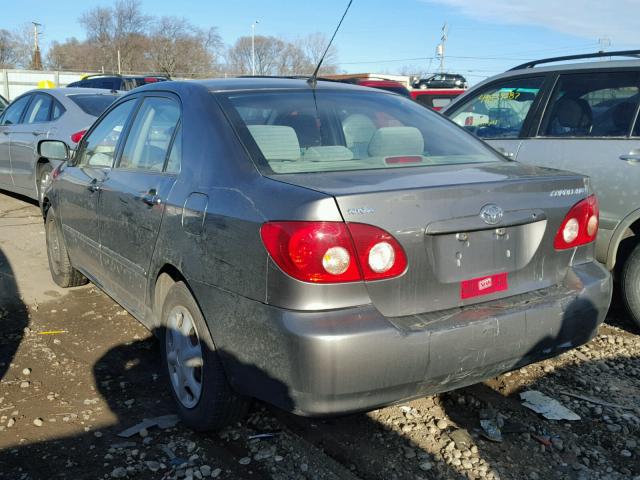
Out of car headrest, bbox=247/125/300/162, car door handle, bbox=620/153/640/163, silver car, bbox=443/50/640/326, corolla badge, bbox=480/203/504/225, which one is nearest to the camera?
corolla badge, bbox=480/203/504/225

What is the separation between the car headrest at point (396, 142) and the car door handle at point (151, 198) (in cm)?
112

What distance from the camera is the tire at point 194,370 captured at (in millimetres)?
2934

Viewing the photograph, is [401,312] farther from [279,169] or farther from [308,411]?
[279,169]

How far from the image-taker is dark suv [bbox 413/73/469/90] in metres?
30.0

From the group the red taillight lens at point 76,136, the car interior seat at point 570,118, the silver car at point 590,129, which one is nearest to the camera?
the silver car at point 590,129

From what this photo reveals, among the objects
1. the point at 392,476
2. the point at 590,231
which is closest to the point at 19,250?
the point at 392,476

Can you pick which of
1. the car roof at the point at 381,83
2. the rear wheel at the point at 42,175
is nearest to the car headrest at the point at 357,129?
the rear wheel at the point at 42,175

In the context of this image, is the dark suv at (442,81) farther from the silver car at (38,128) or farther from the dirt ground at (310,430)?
the dirt ground at (310,430)

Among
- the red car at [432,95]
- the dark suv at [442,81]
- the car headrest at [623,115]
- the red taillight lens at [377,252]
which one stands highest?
the dark suv at [442,81]

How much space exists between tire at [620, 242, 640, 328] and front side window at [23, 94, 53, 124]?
697cm

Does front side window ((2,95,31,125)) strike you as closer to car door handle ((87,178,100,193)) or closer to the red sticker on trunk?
car door handle ((87,178,100,193))

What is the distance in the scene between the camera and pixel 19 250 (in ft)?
22.2

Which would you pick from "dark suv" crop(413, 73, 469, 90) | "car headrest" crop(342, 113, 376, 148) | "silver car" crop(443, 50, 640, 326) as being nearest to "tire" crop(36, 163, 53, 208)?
"silver car" crop(443, 50, 640, 326)

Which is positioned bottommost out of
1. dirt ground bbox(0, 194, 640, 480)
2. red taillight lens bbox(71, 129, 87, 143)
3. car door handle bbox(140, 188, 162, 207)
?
dirt ground bbox(0, 194, 640, 480)
